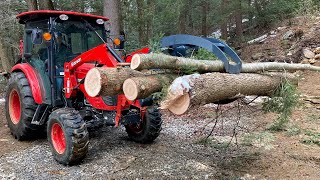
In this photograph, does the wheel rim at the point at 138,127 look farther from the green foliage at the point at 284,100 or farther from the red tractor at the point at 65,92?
the green foliage at the point at 284,100

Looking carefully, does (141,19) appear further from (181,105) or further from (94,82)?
(181,105)

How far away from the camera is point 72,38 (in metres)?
6.30

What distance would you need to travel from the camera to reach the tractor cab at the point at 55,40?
594 centimetres

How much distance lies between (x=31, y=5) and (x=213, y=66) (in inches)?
349

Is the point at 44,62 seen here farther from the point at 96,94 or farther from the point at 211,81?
the point at 211,81

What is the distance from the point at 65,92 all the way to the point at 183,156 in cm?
229

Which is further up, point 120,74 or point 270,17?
point 270,17

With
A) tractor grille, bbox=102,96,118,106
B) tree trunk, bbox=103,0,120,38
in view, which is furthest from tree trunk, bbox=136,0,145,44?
tractor grille, bbox=102,96,118,106

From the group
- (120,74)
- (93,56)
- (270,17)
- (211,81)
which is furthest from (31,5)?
(270,17)

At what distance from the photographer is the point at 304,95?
9906mm

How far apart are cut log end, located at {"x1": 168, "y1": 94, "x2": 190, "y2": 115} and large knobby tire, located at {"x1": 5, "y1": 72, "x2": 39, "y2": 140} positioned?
340 centimetres

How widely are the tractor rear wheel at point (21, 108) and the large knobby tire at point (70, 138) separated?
97 centimetres

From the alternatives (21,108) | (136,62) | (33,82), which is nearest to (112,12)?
(33,82)

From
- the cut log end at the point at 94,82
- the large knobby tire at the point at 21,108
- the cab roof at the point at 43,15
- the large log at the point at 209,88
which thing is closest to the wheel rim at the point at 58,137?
the large knobby tire at the point at 21,108
